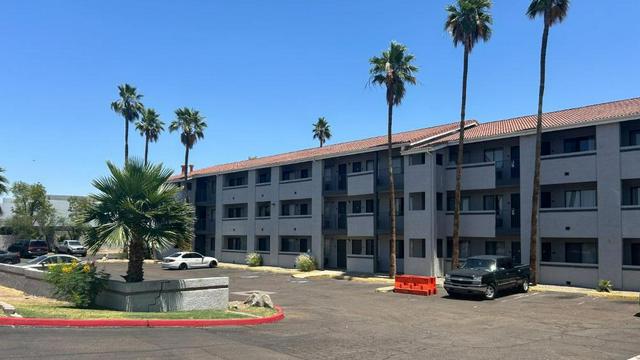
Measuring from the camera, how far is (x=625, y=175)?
27500mm

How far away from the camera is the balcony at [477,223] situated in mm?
32938

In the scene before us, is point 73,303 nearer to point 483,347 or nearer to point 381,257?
point 483,347

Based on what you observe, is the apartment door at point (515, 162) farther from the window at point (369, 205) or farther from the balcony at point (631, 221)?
the window at point (369, 205)

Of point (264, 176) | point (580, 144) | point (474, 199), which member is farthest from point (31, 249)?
point (580, 144)

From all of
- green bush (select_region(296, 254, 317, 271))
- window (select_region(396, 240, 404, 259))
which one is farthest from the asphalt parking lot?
green bush (select_region(296, 254, 317, 271))

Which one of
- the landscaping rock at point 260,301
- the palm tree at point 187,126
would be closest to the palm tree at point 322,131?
the palm tree at point 187,126

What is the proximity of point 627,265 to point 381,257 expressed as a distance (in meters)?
15.9

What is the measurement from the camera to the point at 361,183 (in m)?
39.1

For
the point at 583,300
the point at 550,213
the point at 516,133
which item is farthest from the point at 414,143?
the point at 583,300

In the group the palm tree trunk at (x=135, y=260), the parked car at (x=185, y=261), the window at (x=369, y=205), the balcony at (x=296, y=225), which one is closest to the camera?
the palm tree trunk at (x=135, y=260)

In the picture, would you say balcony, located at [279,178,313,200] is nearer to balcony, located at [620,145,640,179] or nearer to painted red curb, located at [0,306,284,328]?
balcony, located at [620,145,640,179]

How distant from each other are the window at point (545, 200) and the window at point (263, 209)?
23968mm

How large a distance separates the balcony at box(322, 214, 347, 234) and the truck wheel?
16.9 meters

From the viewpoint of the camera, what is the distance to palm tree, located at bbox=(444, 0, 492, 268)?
104ft
